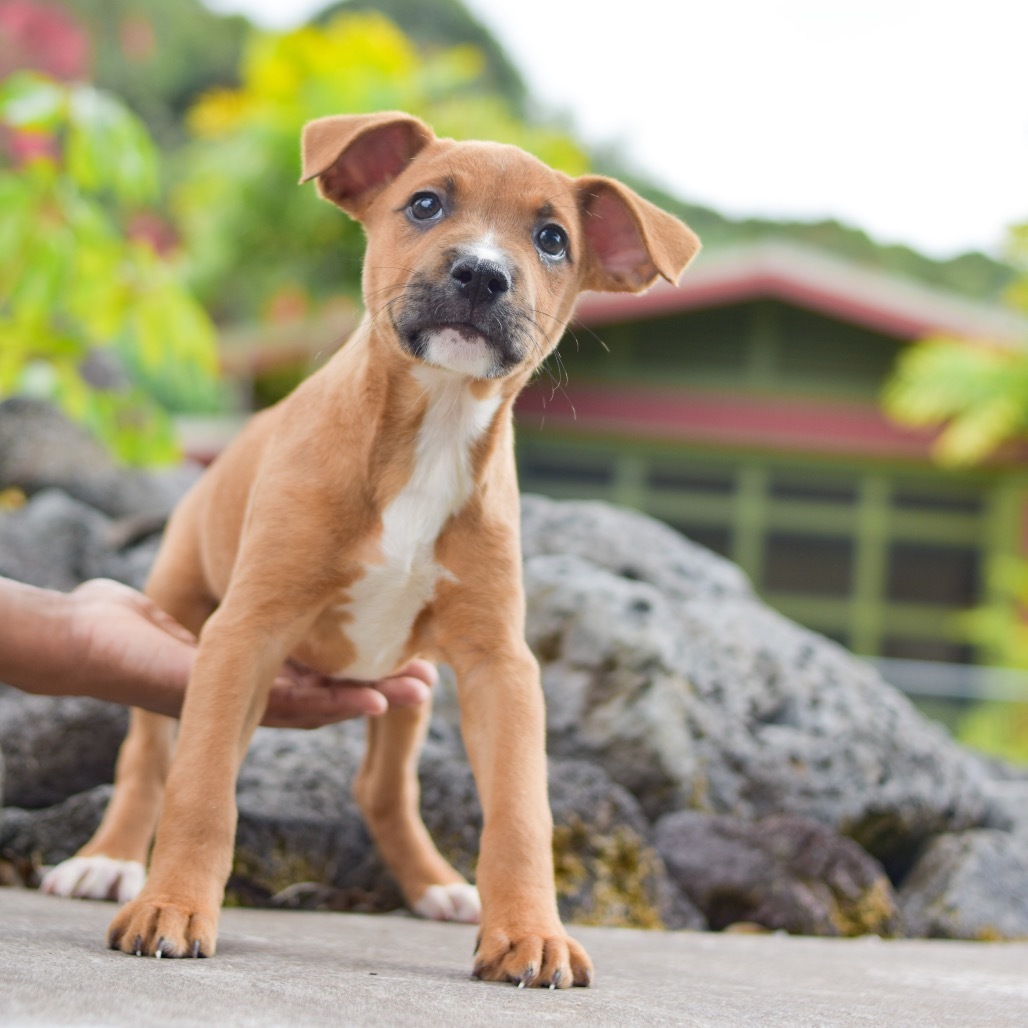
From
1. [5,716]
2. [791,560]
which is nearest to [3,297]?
[5,716]

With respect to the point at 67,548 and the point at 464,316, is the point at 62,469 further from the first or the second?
the point at 464,316

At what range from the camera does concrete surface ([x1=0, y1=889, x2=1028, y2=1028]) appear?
6.66 ft

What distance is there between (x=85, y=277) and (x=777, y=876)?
15.3 feet

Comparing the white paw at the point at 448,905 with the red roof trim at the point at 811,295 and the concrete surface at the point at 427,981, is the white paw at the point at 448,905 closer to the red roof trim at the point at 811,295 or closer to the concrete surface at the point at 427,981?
the concrete surface at the point at 427,981

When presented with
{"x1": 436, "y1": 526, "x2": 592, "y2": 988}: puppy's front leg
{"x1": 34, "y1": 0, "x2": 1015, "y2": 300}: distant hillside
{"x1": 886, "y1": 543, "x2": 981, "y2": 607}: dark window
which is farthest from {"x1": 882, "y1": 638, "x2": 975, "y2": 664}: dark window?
{"x1": 34, "y1": 0, "x2": 1015, "y2": 300}: distant hillside

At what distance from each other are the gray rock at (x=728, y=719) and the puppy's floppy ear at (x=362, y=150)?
195 centimetres

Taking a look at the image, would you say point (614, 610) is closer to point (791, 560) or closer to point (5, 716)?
point (5, 716)

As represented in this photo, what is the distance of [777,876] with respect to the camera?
4492 mm

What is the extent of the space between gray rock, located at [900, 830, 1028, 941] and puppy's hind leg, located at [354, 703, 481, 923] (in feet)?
5.59

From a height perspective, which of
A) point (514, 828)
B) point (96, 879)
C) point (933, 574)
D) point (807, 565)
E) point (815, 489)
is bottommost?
point (96, 879)

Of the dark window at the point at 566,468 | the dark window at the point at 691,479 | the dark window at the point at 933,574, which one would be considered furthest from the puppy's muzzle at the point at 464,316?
the dark window at the point at 933,574

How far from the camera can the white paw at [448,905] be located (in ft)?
13.1

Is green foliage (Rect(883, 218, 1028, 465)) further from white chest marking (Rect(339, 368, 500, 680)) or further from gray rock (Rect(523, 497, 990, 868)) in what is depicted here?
white chest marking (Rect(339, 368, 500, 680))

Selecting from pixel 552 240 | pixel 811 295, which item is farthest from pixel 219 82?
pixel 552 240
